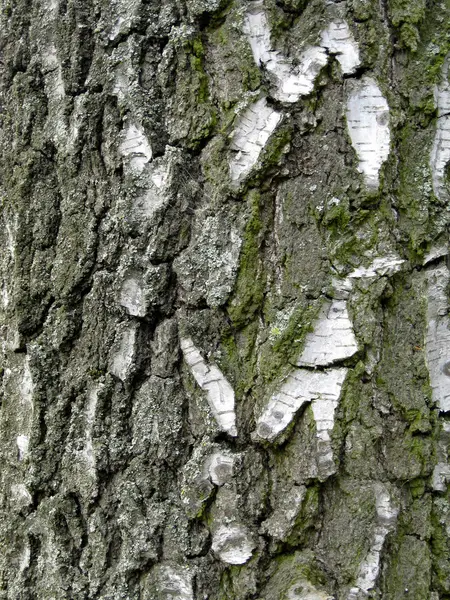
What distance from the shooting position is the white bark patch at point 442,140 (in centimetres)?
113

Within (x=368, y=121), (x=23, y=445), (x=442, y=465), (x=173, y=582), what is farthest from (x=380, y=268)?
(x=23, y=445)

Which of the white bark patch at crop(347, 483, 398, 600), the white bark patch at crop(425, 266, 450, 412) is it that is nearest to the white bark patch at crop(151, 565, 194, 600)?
the white bark patch at crop(347, 483, 398, 600)

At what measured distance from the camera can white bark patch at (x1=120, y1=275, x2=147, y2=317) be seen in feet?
3.65

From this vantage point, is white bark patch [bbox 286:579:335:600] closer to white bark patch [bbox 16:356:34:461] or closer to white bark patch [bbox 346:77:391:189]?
white bark patch [bbox 16:356:34:461]

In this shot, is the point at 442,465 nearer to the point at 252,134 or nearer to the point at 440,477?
the point at 440,477

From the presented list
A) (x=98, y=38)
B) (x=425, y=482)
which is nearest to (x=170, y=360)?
(x=425, y=482)

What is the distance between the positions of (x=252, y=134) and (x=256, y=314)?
12.7 inches

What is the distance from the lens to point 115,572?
1.10 metres

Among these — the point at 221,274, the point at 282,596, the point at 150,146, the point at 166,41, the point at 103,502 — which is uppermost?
the point at 166,41

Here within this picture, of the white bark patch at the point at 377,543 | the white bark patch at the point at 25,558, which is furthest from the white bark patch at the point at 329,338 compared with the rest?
the white bark patch at the point at 25,558

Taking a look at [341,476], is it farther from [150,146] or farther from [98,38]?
[98,38]

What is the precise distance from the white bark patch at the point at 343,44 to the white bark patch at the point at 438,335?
0.40 meters

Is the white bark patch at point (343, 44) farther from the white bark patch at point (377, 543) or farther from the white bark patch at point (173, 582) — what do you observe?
the white bark patch at point (173, 582)

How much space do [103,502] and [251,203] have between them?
2.02 feet
